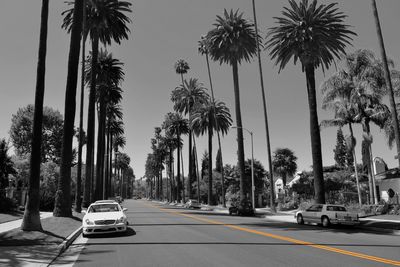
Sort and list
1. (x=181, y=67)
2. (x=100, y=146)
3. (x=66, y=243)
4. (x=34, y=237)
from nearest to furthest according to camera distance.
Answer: (x=66, y=243) < (x=34, y=237) < (x=100, y=146) < (x=181, y=67)

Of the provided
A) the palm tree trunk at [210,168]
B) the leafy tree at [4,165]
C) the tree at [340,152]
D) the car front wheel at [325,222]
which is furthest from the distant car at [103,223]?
the tree at [340,152]

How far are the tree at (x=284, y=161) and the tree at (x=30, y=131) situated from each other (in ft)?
131

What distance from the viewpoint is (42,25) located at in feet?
57.5

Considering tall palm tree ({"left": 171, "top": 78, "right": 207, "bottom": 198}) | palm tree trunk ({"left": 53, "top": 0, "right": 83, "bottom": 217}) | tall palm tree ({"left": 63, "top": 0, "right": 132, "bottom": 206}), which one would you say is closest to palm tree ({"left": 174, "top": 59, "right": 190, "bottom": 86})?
tall palm tree ({"left": 171, "top": 78, "right": 207, "bottom": 198})

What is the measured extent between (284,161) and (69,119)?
52.2 metres

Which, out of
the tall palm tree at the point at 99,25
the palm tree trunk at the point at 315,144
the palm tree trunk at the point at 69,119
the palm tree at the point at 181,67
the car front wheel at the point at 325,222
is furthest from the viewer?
the palm tree at the point at 181,67

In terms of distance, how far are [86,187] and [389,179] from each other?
3387cm

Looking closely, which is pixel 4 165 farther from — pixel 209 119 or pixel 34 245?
pixel 209 119

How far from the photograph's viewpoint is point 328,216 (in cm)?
2261

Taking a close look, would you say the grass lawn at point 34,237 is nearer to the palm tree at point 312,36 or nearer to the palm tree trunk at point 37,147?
the palm tree trunk at point 37,147

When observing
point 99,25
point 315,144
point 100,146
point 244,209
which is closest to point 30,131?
point 100,146

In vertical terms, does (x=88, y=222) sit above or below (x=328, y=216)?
above

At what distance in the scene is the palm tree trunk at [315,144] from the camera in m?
28.8

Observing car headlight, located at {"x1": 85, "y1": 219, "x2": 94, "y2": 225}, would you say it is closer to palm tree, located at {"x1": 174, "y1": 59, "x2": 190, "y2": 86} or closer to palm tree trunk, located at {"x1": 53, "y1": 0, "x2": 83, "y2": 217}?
palm tree trunk, located at {"x1": 53, "y1": 0, "x2": 83, "y2": 217}
